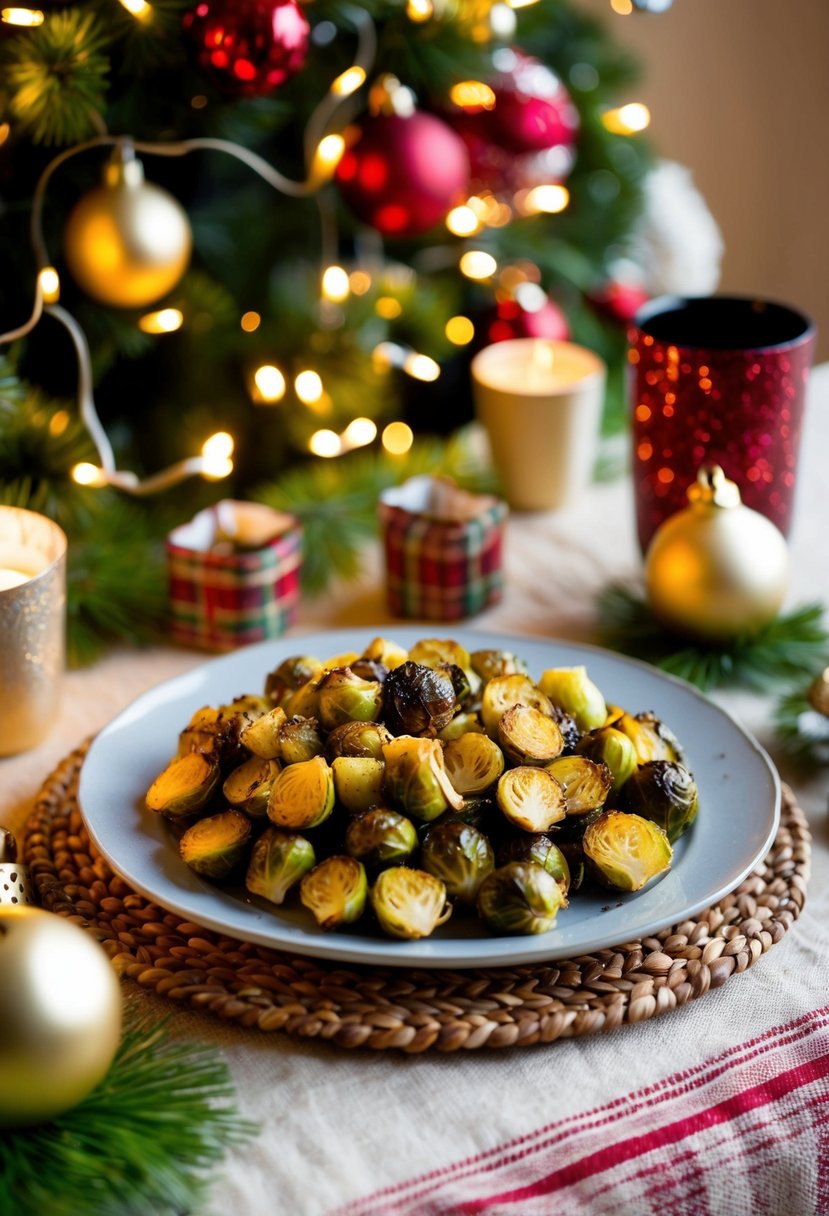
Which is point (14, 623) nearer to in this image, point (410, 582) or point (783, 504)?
point (410, 582)

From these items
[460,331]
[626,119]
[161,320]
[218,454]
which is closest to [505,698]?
[218,454]

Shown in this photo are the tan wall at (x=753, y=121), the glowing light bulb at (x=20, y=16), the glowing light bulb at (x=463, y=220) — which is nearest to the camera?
the glowing light bulb at (x=20, y=16)

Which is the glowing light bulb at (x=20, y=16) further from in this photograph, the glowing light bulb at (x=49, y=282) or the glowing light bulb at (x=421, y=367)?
the glowing light bulb at (x=421, y=367)

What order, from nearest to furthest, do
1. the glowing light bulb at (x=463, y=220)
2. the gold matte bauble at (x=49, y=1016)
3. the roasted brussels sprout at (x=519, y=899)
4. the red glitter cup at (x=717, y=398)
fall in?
the gold matte bauble at (x=49, y=1016) < the roasted brussels sprout at (x=519, y=899) < the red glitter cup at (x=717, y=398) < the glowing light bulb at (x=463, y=220)

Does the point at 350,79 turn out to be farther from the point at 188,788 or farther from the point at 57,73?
the point at 188,788

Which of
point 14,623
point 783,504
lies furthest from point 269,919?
point 783,504

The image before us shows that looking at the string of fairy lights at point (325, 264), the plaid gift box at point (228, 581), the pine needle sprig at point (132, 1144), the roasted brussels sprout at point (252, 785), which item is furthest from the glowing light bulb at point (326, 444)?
the pine needle sprig at point (132, 1144)
